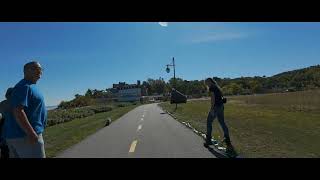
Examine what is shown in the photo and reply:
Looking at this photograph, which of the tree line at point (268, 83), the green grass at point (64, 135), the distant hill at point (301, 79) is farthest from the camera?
the tree line at point (268, 83)

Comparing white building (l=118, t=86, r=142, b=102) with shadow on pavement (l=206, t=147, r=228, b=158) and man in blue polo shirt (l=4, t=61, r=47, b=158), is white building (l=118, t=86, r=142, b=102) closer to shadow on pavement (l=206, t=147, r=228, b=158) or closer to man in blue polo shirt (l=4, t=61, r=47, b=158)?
shadow on pavement (l=206, t=147, r=228, b=158)

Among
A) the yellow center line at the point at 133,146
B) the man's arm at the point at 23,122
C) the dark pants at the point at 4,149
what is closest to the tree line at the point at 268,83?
the yellow center line at the point at 133,146

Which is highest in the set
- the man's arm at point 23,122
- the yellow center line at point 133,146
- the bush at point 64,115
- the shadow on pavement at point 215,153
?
the man's arm at point 23,122

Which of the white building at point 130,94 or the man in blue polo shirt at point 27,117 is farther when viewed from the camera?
the white building at point 130,94

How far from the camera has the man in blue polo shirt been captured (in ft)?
18.2

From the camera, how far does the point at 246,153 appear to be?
10.0 meters

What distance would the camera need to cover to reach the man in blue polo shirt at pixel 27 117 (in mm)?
5539

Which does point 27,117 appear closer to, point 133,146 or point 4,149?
point 4,149

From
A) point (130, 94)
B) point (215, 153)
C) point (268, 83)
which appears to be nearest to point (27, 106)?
point (215, 153)

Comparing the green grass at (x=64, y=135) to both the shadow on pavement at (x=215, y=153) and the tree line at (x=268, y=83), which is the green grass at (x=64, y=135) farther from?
the tree line at (x=268, y=83)

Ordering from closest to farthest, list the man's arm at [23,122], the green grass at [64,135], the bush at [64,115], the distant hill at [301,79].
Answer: the man's arm at [23,122] → the green grass at [64,135] → the bush at [64,115] → the distant hill at [301,79]
